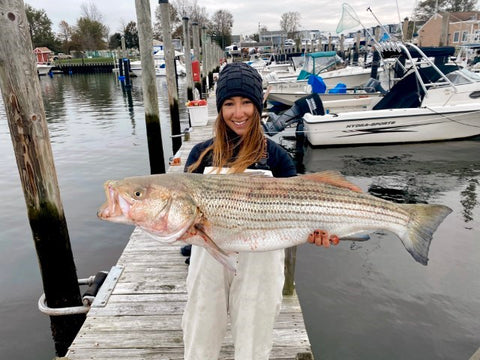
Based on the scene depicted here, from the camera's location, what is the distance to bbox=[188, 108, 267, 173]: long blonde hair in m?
2.93

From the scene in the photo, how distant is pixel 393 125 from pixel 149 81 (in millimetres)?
9851

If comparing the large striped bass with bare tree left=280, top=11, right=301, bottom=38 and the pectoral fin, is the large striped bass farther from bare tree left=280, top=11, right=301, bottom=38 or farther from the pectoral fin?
bare tree left=280, top=11, right=301, bottom=38

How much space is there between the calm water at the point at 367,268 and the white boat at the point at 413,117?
0.67 metres

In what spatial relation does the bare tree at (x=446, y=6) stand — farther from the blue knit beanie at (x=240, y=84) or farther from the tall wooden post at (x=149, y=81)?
the blue knit beanie at (x=240, y=84)

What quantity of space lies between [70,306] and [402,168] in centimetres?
1166

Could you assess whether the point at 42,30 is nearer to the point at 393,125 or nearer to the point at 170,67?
the point at 170,67

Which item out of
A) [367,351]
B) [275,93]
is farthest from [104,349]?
[275,93]

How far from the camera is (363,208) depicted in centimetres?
287

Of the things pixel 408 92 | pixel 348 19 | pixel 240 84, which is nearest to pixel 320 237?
pixel 240 84

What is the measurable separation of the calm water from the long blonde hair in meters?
3.67

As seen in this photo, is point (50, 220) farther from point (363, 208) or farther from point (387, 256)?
point (387, 256)

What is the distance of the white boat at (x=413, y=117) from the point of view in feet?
46.3

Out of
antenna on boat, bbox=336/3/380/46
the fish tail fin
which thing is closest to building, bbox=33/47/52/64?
antenna on boat, bbox=336/3/380/46

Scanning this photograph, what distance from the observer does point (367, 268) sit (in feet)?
23.3
